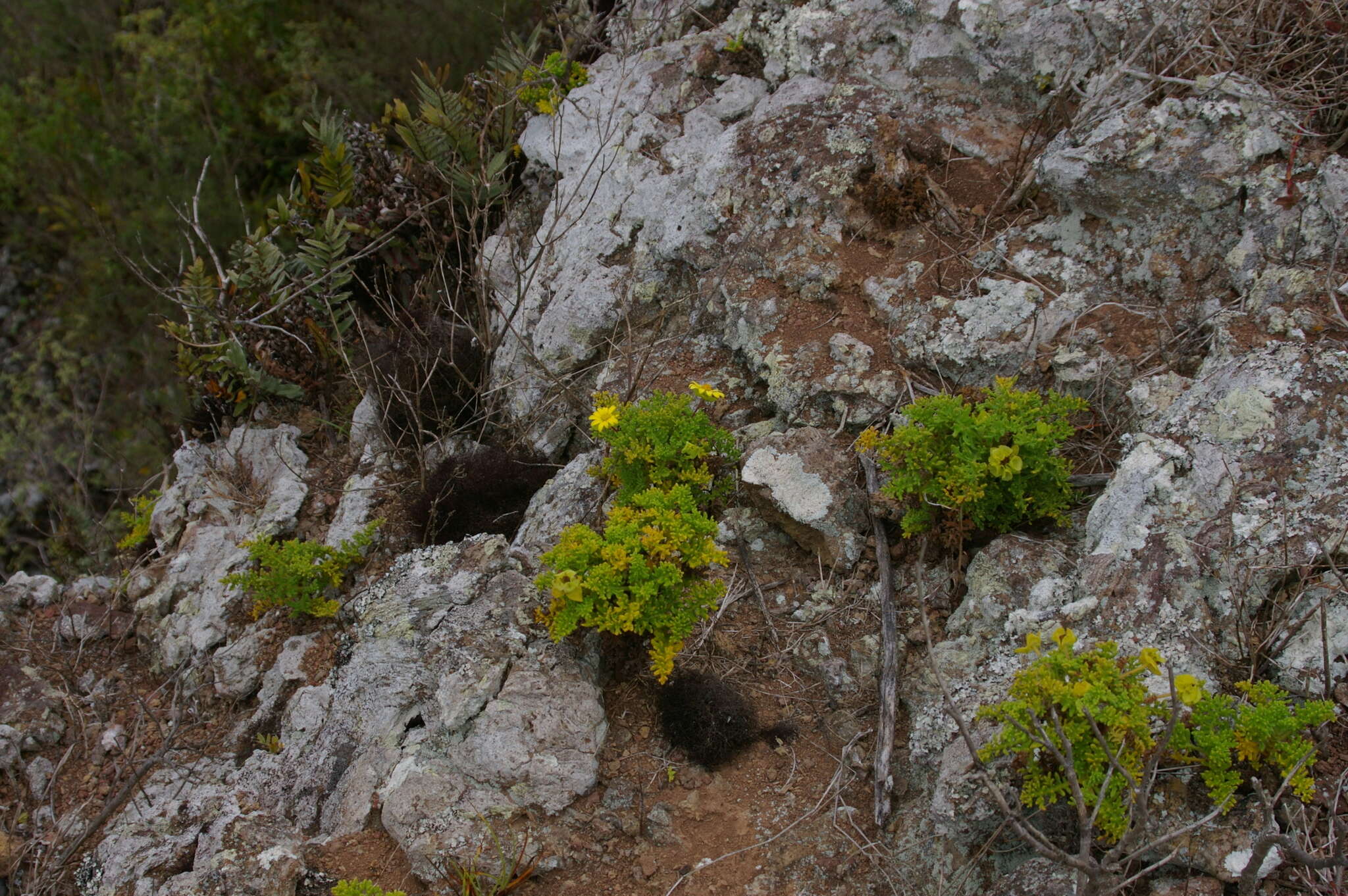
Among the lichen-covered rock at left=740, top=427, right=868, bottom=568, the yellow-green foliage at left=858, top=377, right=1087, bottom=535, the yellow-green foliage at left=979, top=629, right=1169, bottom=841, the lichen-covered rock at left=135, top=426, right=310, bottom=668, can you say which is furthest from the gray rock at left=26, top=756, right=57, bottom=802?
the yellow-green foliage at left=979, top=629, right=1169, bottom=841

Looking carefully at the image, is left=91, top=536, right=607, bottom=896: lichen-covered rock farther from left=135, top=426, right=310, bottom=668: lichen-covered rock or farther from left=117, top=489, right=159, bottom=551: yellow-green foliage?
left=117, top=489, right=159, bottom=551: yellow-green foliage

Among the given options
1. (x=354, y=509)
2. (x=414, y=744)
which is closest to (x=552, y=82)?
(x=354, y=509)

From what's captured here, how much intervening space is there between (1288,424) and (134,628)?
5.78 m

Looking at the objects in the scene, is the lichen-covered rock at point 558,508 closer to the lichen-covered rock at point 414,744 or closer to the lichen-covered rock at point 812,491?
the lichen-covered rock at point 414,744

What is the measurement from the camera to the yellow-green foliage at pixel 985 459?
3146 mm

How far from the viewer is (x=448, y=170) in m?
5.91

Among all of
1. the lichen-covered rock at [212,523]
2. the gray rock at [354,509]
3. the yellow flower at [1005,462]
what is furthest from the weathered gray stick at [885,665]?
the lichen-covered rock at [212,523]

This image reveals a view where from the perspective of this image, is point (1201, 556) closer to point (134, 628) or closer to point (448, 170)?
Result: point (448, 170)

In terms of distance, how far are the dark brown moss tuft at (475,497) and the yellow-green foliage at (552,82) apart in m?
2.56

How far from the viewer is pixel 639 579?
317cm

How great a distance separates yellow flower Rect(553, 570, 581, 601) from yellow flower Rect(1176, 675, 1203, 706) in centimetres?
187

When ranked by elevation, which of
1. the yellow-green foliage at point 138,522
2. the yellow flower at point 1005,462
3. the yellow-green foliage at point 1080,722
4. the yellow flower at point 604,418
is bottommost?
the yellow-green foliage at point 1080,722

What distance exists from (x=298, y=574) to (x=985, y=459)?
10.5 feet

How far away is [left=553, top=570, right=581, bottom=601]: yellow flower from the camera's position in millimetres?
3127
